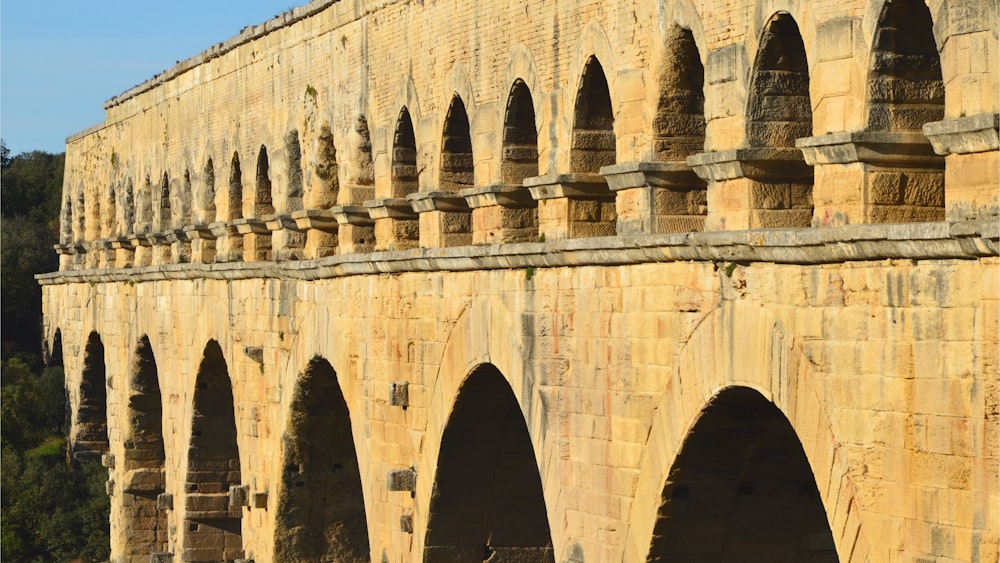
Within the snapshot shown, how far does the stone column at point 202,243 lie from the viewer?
22266 millimetres

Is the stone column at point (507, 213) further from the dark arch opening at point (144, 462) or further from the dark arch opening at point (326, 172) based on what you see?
the dark arch opening at point (144, 462)

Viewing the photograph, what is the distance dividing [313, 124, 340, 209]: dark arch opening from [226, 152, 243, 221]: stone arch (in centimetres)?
327

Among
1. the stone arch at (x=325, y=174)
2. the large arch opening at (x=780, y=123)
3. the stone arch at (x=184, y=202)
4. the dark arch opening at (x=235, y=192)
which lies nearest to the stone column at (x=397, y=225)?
the stone arch at (x=325, y=174)

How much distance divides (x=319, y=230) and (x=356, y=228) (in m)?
1.14

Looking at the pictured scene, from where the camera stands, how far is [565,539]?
12375 mm

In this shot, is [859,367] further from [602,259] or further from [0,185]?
[0,185]

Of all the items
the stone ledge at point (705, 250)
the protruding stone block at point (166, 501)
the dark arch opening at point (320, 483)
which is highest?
the stone ledge at point (705, 250)

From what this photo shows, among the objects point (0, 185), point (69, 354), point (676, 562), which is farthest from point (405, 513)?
point (0, 185)

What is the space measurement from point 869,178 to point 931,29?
2.42 ft

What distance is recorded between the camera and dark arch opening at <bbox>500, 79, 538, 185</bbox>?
13.6 metres

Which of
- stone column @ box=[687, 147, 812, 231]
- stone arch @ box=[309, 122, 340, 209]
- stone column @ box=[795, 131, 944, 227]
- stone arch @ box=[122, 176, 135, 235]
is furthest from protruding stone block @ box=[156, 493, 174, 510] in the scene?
stone column @ box=[795, 131, 944, 227]

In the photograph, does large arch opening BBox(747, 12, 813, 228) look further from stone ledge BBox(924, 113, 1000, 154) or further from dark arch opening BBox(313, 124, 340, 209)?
dark arch opening BBox(313, 124, 340, 209)

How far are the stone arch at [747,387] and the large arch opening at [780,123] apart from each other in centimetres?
65

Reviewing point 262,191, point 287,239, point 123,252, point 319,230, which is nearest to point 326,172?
point 319,230
